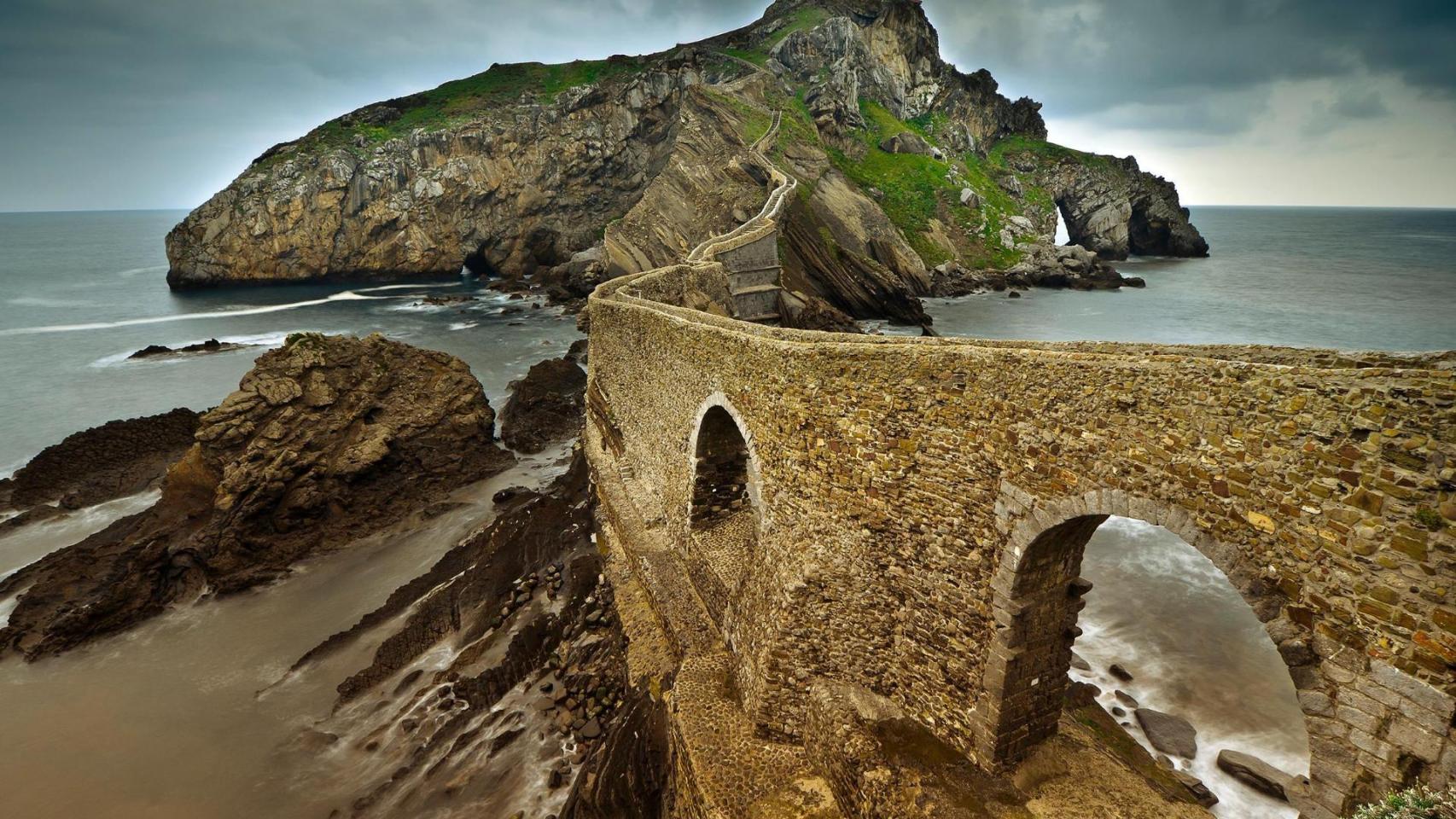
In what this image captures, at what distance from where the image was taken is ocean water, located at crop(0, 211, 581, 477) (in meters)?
31.2

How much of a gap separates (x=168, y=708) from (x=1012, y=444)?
15703mm

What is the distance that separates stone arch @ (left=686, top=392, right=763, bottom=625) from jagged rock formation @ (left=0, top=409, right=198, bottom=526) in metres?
20.4

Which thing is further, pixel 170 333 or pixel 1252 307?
pixel 1252 307

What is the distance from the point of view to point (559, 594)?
15234 mm

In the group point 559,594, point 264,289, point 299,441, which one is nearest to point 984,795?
point 559,594

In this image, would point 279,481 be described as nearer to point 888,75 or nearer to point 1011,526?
point 1011,526

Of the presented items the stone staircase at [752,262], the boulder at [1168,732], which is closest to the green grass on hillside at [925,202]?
the stone staircase at [752,262]

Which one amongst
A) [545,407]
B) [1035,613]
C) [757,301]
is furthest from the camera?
[757,301]

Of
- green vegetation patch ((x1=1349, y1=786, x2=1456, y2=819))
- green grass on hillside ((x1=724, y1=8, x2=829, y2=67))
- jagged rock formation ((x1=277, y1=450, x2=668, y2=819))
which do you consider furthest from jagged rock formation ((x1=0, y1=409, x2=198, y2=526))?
green grass on hillside ((x1=724, y1=8, x2=829, y2=67))

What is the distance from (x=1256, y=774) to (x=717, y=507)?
948 centimetres

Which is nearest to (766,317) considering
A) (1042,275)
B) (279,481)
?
(279,481)

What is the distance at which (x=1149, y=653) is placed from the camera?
13.8 m

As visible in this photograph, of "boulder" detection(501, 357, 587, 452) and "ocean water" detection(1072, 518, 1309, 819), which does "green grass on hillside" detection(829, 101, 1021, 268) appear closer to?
Answer: "boulder" detection(501, 357, 587, 452)

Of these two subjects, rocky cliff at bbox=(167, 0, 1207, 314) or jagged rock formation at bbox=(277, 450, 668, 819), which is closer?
jagged rock formation at bbox=(277, 450, 668, 819)
